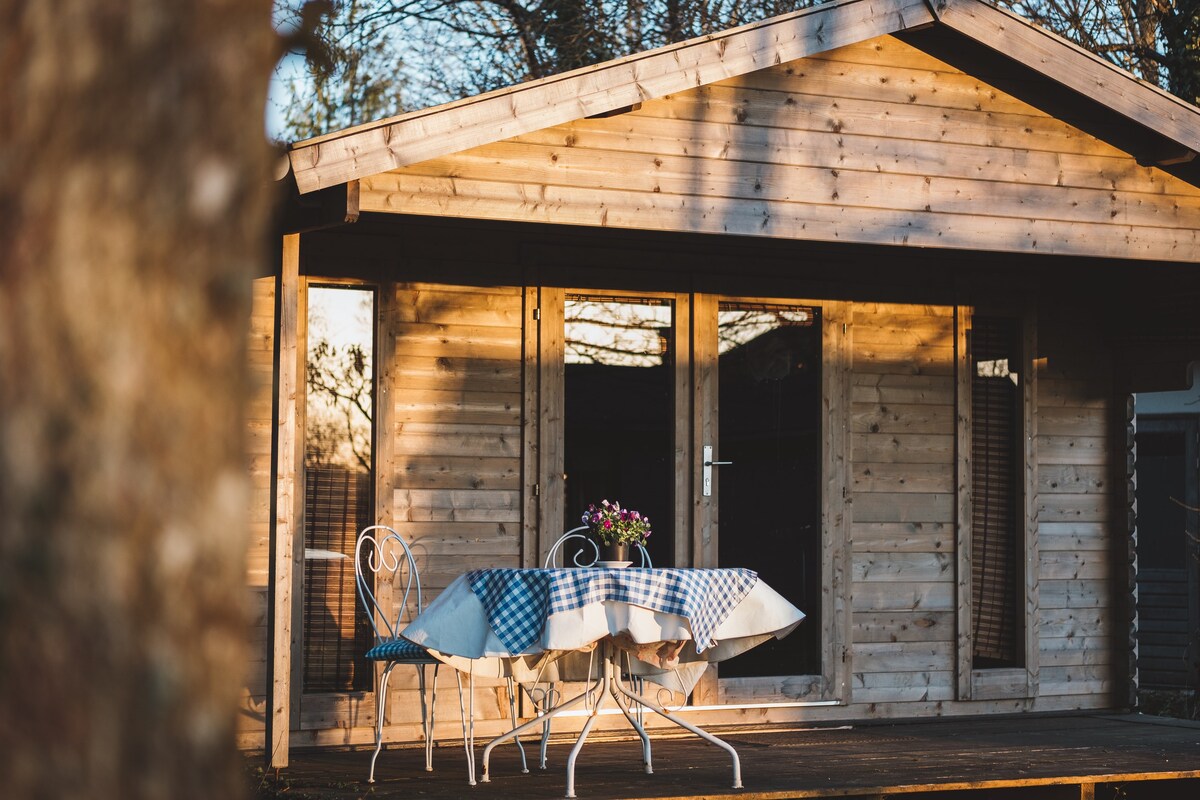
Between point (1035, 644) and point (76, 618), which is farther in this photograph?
point (1035, 644)

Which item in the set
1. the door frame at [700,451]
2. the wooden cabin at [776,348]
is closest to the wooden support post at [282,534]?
the wooden cabin at [776,348]

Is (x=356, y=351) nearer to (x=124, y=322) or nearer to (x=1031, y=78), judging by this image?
(x=1031, y=78)

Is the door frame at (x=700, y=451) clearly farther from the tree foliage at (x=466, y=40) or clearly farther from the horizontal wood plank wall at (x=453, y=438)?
the tree foliage at (x=466, y=40)

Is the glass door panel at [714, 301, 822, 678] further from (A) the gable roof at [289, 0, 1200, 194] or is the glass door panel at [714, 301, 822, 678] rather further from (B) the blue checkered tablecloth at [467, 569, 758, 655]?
(B) the blue checkered tablecloth at [467, 569, 758, 655]

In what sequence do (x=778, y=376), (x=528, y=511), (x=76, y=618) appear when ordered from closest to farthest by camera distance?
(x=76, y=618) → (x=528, y=511) → (x=778, y=376)

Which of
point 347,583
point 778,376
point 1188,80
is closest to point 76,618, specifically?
point 347,583

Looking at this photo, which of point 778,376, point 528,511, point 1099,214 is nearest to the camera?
point 1099,214

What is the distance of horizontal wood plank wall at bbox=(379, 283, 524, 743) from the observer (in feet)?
20.3

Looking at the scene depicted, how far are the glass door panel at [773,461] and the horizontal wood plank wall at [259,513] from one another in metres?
2.09

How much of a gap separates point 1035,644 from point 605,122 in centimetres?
379

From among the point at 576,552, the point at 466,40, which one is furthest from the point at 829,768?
the point at 466,40

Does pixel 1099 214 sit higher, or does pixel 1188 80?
pixel 1188 80

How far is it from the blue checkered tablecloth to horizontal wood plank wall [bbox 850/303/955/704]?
2505mm

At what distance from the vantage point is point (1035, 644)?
728cm
